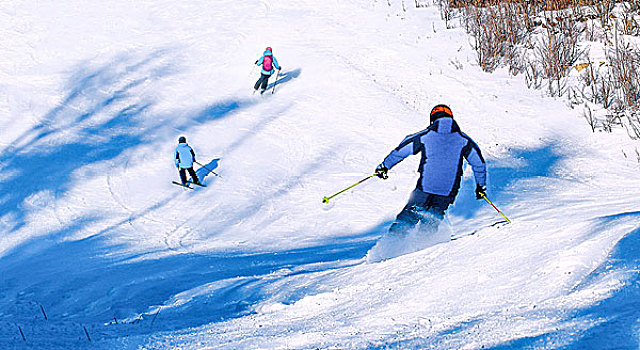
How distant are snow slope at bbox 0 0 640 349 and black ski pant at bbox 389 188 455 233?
0.56 metres

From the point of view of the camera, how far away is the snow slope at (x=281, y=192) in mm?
3473

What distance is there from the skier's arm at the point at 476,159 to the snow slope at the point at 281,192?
59cm

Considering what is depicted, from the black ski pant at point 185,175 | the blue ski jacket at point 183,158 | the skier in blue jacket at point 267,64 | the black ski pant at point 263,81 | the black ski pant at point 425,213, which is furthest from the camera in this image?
the black ski pant at point 263,81

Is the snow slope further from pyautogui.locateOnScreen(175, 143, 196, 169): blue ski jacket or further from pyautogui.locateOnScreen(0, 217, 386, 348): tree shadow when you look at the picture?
pyautogui.locateOnScreen(175, 143, 196, 169): blue ski jacket

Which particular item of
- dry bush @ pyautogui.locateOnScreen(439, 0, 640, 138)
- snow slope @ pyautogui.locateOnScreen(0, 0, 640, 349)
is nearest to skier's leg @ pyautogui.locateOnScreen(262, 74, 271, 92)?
snow slope @ pyautogui.locateOnScreen(0, 0, 640, 349)

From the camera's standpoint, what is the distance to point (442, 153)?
5.63 m

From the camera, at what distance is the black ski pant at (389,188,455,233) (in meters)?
5.79

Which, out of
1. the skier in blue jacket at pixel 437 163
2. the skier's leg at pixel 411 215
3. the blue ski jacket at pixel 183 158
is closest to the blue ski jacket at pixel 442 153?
the skier in blue jacket at pixel 437 163

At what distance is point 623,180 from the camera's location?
A: 395 inches

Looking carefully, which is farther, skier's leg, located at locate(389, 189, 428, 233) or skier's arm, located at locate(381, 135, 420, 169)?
skier's leg, located at locate(389, 189, 428, 233)

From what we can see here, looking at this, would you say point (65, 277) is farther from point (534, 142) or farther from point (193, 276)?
point (534, 142)

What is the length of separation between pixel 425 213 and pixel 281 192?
6265 mm

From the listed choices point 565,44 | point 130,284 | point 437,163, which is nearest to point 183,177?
point 130,284

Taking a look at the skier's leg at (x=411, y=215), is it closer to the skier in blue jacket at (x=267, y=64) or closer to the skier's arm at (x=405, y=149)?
the skier's arm at (x=405, y=149)
